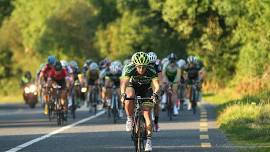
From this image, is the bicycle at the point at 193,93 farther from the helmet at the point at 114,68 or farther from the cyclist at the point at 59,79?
the cyclist at the point at 59,79

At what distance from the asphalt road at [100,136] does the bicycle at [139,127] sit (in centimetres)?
99

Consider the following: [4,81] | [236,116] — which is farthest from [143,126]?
[4,81]

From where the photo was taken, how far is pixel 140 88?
55.4 feet

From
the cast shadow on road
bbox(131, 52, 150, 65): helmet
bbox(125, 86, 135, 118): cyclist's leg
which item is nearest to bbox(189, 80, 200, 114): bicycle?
the cast shadow on road

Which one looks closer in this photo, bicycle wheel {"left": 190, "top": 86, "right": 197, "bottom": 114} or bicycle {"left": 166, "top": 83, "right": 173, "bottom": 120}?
bicycle {"left": 166, "top": 83, "right": 173, "bottom": 120}

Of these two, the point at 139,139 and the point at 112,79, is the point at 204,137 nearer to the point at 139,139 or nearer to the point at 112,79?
the point at 139,139

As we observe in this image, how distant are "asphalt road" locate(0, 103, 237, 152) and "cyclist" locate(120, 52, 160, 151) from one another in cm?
94

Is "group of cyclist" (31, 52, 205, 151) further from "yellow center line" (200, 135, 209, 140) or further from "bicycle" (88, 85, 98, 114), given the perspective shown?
"yellow center line" (200, 135, 209, 140)

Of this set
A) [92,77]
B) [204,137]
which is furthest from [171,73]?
[204,137]

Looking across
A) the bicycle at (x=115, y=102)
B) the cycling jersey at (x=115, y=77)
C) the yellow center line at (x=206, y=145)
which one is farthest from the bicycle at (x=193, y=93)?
the yellow center line at (x=206, y=145)

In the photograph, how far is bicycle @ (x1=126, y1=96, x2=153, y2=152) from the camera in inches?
639

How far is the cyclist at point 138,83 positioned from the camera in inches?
649

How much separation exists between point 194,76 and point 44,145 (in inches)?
605

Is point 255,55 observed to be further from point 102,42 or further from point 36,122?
point 102,42
